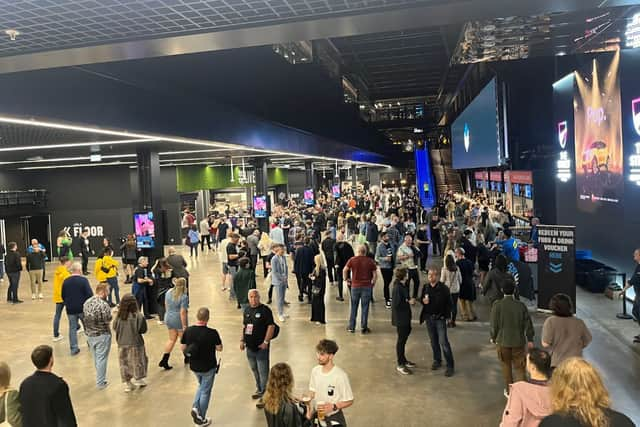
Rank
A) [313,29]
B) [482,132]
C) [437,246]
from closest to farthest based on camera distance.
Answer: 1. [313,29]
2. [482,132]
3. [437,246]

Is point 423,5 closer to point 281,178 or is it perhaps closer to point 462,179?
point 281,178

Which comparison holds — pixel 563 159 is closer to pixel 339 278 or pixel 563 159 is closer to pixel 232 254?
pixel 339 278

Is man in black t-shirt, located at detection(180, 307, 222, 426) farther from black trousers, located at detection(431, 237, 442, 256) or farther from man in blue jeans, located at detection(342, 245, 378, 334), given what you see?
black trousers, located at detection(431, 237, 442, 256)

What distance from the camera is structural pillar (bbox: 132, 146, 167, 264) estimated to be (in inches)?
436

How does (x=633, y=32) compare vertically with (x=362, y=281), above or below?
above

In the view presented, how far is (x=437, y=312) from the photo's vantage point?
21.0ft

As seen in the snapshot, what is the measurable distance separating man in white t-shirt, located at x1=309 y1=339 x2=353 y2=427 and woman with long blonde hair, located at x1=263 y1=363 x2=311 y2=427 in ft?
0.95

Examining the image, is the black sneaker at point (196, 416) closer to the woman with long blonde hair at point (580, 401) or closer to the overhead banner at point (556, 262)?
the woman with long blonde hair at point (580, 401)

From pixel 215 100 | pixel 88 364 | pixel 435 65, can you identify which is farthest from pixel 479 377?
pixel 435 65

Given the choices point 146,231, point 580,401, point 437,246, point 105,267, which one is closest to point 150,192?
point 146,231

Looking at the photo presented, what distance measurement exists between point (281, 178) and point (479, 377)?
3094 cm

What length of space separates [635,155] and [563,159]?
18.4ft

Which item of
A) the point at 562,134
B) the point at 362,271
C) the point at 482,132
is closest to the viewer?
the point at 362,271

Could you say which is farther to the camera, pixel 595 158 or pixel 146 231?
pixel 146 231
